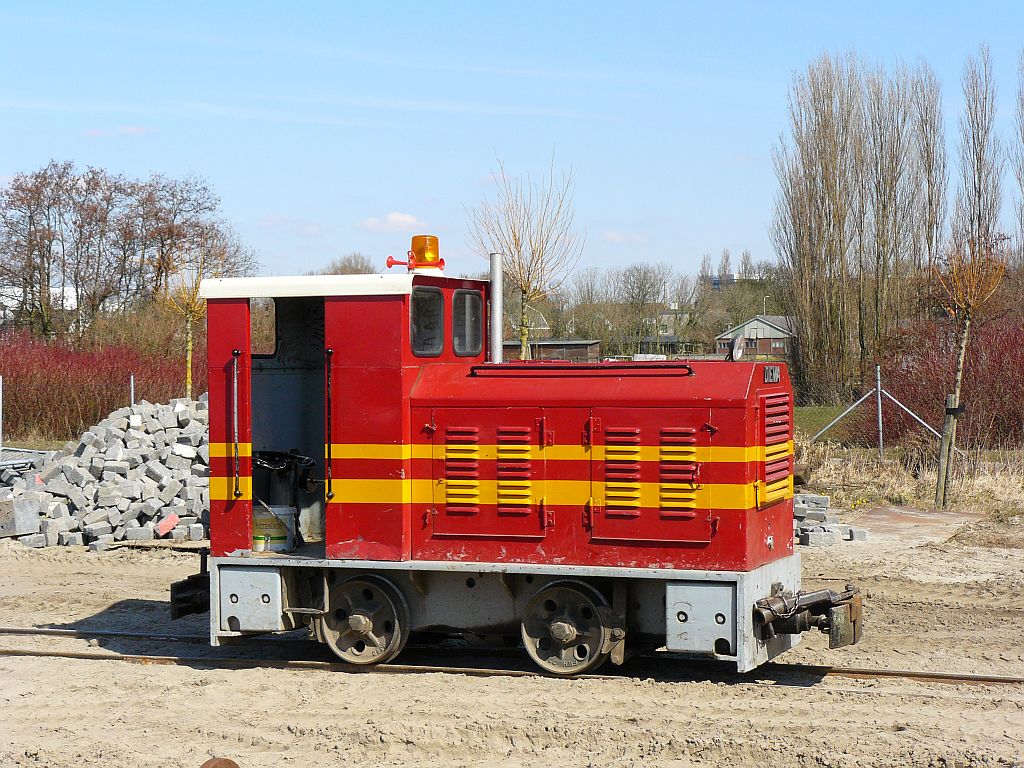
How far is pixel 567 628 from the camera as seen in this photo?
8219mm

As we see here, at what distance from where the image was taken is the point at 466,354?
9141 millimetres

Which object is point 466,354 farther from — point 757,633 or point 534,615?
point 757,633

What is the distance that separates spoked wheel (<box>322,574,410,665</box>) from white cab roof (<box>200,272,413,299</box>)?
6.88 feet

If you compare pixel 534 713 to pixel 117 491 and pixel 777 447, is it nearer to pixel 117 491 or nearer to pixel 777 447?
pixel 777 447

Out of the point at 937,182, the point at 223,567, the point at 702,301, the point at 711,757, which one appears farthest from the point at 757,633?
the point at 702,301

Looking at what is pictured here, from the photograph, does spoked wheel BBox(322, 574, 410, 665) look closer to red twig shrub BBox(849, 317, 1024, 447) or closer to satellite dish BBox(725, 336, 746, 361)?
satellite dish BBox(725, 336, 746, 361)

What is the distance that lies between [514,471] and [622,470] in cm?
77

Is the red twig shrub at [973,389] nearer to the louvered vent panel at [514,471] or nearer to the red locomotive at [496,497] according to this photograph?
the red locomotive at [496,497]

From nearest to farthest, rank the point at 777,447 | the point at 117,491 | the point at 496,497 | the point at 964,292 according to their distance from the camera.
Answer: the point at 496,497, the point at 777,447, the point at 117,491, the point at 964,292

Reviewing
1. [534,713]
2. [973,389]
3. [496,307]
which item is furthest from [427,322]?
[973,389]

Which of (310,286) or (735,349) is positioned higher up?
(310,286)

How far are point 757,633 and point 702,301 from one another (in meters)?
46.8

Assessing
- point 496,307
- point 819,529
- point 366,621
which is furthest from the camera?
point 819,529

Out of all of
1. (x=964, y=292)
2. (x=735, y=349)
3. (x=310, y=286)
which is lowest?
(x=735, y=349)
